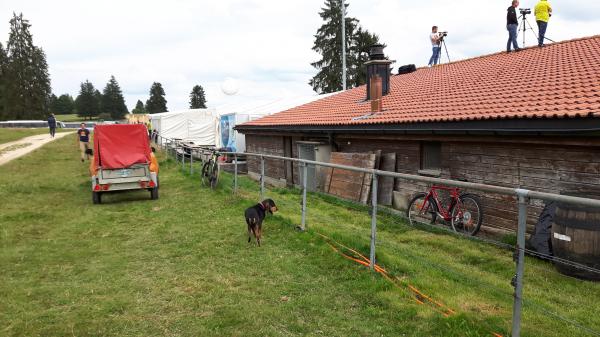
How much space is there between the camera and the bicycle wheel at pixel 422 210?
953cm

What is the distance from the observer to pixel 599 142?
23.0 ft

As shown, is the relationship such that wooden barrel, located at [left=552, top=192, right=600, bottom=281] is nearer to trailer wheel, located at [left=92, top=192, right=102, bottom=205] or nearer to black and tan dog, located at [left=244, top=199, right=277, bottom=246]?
black and tan dog, located at [left=244, top=199, right=277, bottom=246]

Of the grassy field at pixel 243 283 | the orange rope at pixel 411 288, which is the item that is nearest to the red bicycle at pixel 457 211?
the grassy field at pixel 243 283

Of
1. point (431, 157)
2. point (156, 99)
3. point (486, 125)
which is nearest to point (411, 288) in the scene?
point (486, 125)

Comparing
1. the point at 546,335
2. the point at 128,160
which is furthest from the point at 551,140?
the point at 128,160

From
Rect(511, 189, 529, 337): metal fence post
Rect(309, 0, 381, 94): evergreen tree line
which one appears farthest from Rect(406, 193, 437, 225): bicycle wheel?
Rect(309, 0, 381, 94): evergreen tree line

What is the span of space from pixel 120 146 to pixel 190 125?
724 inches

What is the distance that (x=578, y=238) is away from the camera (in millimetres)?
5980

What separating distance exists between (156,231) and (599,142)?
7.89m

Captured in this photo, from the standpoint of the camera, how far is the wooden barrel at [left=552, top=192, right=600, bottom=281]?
586 centimetres

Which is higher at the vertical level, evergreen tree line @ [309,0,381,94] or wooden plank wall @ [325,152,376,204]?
evergreen tree line @ [309,0,381,94]

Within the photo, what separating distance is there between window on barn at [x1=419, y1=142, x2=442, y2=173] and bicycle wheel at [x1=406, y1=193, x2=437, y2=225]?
113cm

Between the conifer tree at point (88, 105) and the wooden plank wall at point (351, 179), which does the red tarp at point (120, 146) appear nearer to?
the wooden plank wall at point (351, 179)

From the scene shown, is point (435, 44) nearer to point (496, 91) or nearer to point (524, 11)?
point (524, 11)
